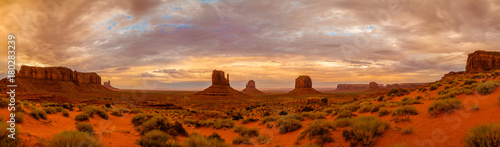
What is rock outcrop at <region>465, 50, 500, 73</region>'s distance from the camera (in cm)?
5842

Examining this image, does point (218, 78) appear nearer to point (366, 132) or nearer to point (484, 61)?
point (484, 61)

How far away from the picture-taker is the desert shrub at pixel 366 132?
26.1 ft

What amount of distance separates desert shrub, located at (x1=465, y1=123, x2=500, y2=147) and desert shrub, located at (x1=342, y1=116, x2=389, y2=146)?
99.8 inches

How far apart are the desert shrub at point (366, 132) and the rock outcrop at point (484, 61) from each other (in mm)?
73655

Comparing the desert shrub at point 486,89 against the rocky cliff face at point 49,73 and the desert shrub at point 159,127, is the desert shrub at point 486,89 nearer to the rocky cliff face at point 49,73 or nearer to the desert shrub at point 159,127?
the desert shrub at point 159,127

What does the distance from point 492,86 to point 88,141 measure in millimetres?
20795

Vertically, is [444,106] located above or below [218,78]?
below

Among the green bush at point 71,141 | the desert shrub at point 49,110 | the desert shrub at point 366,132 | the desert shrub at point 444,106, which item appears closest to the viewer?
the green bush at point 71,141

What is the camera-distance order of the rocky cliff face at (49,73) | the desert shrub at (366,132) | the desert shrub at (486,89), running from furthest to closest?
1. the rocky cliff face at (49,73)
2. the desert shrub at (486,89)
3. the desert shrub at (366,132)

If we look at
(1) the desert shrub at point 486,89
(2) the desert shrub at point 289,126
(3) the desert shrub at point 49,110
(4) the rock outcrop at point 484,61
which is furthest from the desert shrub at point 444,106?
(4) the rock outcrop at point 484,61

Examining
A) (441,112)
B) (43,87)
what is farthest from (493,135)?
(43,87)

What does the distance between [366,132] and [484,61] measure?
8100 centimetres

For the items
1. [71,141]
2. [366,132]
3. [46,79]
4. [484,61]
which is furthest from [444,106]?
[46,79]

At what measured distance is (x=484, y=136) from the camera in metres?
5.65
